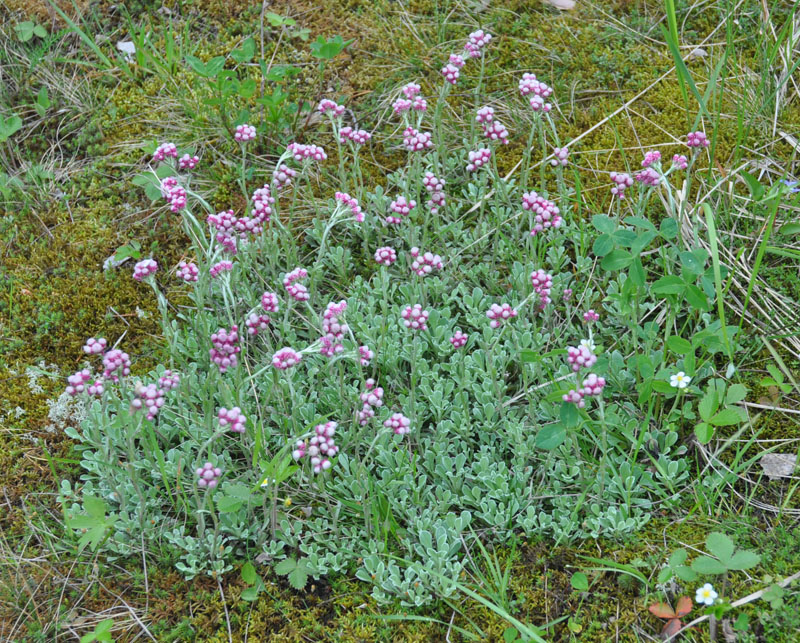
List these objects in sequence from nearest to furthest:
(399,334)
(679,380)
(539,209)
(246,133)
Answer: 1. (679,380)
2. (539,209)
3. (399,334)
4. (246,133)

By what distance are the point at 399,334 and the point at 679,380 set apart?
1188mm

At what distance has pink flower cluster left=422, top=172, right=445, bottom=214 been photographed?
3.45 meters

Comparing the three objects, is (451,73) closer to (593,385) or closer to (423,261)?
(423,261)

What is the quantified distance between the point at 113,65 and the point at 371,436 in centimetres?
304

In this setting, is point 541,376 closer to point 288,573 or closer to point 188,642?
point 288,573

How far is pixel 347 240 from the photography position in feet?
12.5

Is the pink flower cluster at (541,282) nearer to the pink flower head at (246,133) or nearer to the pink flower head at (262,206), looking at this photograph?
the pink flower head at (262,206)

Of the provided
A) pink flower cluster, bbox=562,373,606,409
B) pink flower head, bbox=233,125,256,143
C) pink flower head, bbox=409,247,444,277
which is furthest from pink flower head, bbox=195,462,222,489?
pink flower head, bbox=233,125,256,143

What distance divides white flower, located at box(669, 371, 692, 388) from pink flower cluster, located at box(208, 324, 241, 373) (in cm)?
167

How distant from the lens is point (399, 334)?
11.0ft

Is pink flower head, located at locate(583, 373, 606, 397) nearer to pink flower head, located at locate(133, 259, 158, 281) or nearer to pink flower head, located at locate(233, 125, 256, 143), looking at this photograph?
pink flower head, located at locate(133, 259, 158, 281)

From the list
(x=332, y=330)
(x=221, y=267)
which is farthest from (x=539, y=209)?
(x=221, y=267)

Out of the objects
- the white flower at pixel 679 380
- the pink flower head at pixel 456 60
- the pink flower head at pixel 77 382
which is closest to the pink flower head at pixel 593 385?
the white flower at pixel 679 380

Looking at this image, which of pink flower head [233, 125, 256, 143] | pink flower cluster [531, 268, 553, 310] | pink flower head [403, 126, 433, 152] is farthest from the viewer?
pink flower head [233, 125, 256, 143]
